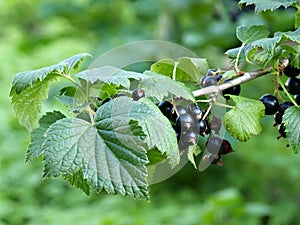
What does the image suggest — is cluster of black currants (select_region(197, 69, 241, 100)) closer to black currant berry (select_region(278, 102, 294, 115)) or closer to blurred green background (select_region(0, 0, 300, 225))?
black currant berry (select_region(278, 102, 294, 115))

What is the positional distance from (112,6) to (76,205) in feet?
3.42

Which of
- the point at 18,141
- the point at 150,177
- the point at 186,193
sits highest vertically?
the point at 150,177

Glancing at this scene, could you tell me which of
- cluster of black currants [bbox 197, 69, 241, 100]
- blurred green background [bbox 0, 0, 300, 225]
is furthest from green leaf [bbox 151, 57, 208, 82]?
blurred green background [bbox 0, 0, 300, 225]

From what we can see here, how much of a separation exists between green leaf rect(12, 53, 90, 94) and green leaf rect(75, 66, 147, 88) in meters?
0.03

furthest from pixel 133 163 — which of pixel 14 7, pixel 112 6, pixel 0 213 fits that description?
pixel 14 7

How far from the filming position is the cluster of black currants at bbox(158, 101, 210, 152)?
0.64 m

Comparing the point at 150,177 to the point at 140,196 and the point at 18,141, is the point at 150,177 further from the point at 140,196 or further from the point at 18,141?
the point at 18,141

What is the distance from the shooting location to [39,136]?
0.65 m

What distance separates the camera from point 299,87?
76 cm

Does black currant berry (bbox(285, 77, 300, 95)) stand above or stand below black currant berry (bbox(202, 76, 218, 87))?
below

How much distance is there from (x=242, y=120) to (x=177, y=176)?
7.28 feet

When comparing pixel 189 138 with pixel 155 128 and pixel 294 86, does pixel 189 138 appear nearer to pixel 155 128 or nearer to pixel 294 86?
pixel 155 128

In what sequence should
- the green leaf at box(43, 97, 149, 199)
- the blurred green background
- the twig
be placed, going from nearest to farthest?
the green leaf at box(43, 97, 149, 199)
the twig
the blurred green background

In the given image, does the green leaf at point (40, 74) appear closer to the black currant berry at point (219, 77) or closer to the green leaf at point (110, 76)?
the green leaf at point (110, 76)
